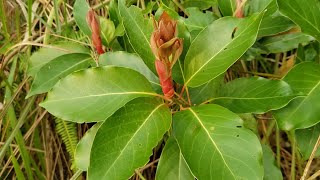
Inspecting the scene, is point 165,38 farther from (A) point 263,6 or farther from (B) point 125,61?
(A) point 263,6

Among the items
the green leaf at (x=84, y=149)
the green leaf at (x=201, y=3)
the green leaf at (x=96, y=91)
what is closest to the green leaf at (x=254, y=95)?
the green leaf at (x=96, y=91)

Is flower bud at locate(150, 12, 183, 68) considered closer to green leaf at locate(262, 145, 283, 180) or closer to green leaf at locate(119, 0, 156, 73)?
green leaf at locate(119, 0, 156, 73)

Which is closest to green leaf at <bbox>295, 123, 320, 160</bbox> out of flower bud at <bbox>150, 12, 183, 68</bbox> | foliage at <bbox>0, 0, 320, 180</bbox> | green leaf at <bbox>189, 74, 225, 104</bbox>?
foliage at <bbox>0, 0, 320, 180</bbox>

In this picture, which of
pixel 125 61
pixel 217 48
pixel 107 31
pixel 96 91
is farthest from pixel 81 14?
pixel 217 48

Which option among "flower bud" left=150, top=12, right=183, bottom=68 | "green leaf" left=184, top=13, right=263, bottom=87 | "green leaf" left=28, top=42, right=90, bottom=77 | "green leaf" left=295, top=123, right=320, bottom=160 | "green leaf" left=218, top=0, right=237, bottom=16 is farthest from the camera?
"green leaf" left=28, top=42, right=90, bottom=77

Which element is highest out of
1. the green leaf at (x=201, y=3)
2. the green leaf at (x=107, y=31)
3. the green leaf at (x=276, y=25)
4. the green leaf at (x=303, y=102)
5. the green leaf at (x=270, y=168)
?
the green leaf at (x=107, y=31)

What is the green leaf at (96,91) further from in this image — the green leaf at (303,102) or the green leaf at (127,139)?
the green leaf at (303,102)
